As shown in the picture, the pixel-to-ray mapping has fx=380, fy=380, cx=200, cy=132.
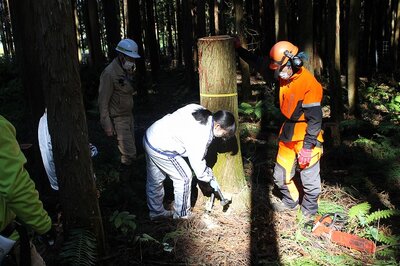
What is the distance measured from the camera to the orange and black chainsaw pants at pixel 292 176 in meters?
5.10

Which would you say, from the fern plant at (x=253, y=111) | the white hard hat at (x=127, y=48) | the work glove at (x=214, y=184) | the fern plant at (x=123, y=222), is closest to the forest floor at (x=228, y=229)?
the fern plant at (x=123, y=222)

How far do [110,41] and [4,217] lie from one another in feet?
40.5

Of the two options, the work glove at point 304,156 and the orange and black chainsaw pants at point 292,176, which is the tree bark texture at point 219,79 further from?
the work glove at point 304,156

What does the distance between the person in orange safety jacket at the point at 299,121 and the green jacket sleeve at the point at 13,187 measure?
342 cm

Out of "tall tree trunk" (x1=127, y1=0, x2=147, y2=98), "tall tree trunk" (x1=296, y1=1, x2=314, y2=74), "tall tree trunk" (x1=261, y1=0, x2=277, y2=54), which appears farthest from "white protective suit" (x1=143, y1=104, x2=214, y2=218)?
"tall tree trunk" (x1=261, y1=0, x2=277, y2=54)

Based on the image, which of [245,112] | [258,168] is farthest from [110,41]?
[258,168]

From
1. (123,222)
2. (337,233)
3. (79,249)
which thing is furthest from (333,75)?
(79,249)

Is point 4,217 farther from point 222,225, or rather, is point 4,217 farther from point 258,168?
point 258,168

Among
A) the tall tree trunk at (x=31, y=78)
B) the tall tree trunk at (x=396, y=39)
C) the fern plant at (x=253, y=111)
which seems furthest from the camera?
the tall tree trunk at (x=396, y=39)

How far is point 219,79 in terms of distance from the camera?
481cm

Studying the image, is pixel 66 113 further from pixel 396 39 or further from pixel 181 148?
pixel 396 39

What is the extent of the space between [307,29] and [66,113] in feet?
21.1

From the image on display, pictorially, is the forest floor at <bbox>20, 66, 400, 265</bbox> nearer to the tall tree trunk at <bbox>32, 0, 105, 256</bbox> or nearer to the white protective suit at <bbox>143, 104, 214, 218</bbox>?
the white protective suit at <bbox>143, 104, 214, 218</bbox>

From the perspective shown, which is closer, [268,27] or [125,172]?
[125,172]
